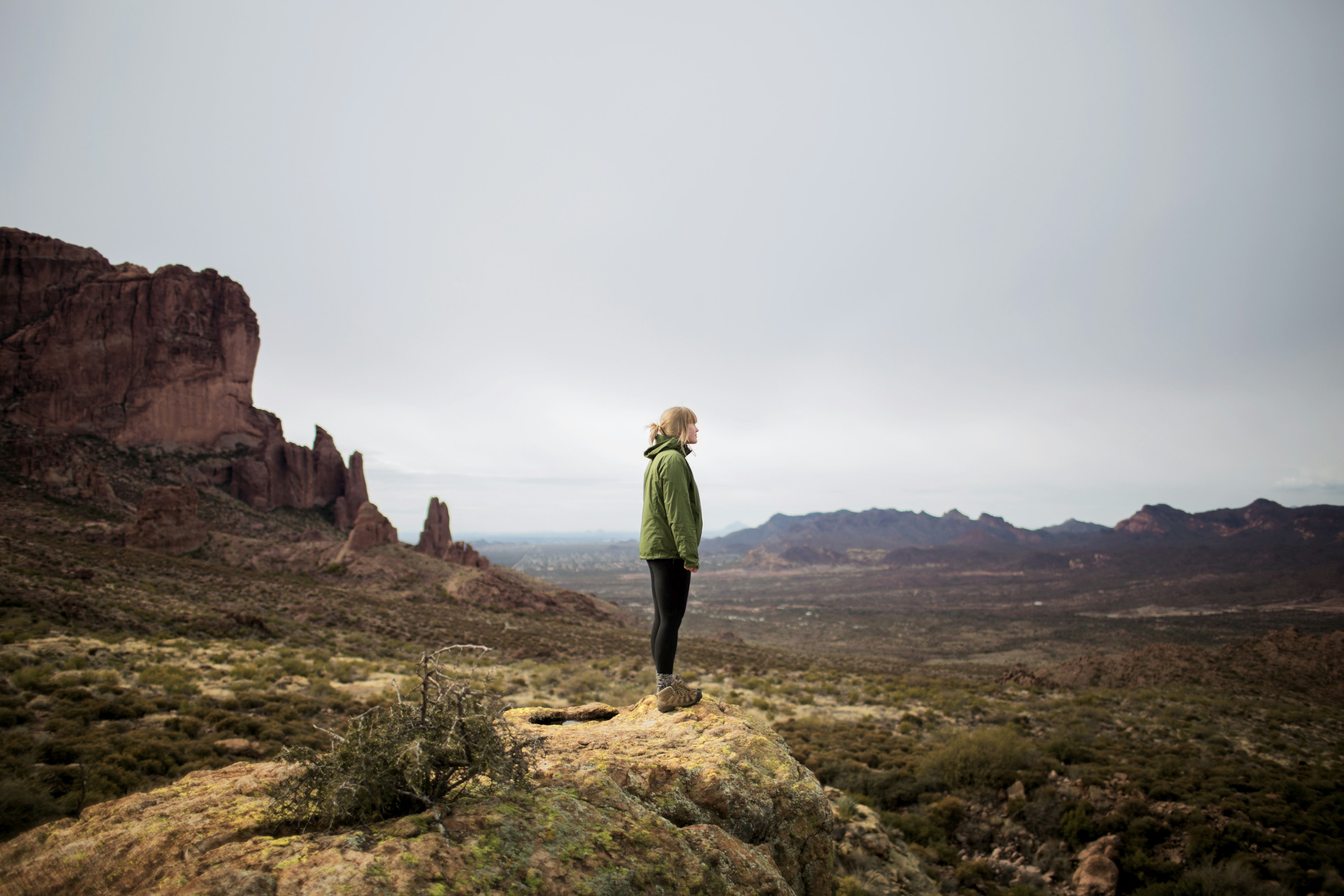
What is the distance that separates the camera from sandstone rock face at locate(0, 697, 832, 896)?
204 centimetres

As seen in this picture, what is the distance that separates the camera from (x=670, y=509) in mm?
4418

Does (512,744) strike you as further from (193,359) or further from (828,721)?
(193,359)

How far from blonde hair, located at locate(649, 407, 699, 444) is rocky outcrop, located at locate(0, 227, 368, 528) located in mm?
65936

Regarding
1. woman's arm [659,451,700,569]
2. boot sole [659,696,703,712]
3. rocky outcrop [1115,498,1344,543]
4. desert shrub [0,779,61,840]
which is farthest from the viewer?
rocky outcrop [1115,498,1344,543]

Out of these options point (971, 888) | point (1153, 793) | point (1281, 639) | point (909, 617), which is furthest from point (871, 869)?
point (909, 617)

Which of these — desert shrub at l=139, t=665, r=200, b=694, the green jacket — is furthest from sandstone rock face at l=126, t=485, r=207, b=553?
the green jacket

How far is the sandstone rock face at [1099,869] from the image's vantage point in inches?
296

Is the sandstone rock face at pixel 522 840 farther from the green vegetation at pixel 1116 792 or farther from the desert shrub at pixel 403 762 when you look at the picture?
the green vegetation at pixel 1116 792

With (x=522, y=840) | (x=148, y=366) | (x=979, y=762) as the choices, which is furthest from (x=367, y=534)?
(x=522, y=840)

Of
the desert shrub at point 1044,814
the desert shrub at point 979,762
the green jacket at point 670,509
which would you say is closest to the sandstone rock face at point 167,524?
the green jacket at point 670,509

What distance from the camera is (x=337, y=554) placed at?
A: 43719 mm

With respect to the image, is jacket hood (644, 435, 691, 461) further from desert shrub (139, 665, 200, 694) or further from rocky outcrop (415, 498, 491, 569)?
rocky outcrop (415, 498, 491, 569)

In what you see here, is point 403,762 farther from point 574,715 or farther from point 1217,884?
point 1217,884

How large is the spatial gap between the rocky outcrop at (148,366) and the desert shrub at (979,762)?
6518cm
